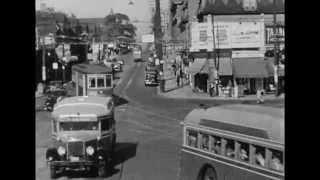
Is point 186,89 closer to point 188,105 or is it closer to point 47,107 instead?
point 188,105

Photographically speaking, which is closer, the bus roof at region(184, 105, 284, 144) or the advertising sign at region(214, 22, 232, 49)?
the bus roof at region(184, 105, 284, 144)

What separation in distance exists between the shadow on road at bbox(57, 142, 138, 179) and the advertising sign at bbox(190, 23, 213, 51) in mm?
4412

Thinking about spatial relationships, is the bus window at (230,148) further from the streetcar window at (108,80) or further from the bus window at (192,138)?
the streetcar window at (108,80)

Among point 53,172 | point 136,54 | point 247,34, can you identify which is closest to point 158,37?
point 136,54

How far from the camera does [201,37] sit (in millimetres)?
11555

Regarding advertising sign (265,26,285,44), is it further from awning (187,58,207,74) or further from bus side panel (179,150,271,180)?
bus side panel (179,150,271,180)

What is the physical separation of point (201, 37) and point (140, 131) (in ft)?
14.6

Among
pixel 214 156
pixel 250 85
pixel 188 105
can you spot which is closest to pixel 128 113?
pixel 188 105

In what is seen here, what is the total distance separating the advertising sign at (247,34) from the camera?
11602 mm

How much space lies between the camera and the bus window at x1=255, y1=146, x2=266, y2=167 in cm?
441

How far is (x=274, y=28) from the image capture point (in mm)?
10711

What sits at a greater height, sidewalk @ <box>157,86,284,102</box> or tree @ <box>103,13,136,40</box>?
tree @ <box>103,13,136,40</box>

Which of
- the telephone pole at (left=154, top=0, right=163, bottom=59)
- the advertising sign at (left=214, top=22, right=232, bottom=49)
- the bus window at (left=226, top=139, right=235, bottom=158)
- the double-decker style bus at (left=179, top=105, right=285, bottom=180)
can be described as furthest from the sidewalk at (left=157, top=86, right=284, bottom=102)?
the advertising sign at (left=214, top=22, right=232, bottom=49)
